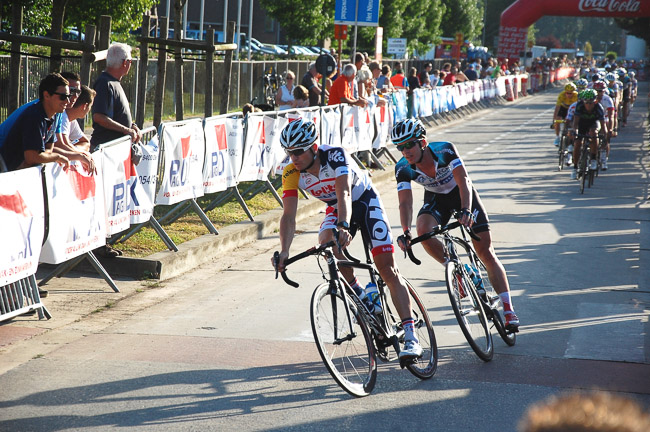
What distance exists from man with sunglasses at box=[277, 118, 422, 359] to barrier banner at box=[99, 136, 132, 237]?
285 cm

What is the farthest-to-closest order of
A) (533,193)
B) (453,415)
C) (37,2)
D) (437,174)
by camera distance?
(37,2) → (533,193) → (437,174) → (453,415)

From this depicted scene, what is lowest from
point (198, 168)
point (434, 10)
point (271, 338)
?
point (271, 338)

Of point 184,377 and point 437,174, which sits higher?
point 437,174

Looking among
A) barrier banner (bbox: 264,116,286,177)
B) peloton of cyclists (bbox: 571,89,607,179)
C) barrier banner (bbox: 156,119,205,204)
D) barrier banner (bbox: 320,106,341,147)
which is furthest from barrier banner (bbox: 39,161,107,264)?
peloton of cyclists (bbox: 571,89,607,179)

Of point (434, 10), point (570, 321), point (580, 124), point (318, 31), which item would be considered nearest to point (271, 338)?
point (570, 321)

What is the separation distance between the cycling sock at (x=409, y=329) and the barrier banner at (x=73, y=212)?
3.14 meters

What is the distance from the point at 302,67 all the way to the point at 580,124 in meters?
25.2

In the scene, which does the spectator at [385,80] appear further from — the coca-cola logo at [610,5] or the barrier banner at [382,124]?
the coca-cola logo at [610,5]

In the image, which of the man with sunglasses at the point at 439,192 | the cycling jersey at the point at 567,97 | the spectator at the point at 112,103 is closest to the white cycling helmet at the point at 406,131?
the man with sunglasses at the point at 439,192

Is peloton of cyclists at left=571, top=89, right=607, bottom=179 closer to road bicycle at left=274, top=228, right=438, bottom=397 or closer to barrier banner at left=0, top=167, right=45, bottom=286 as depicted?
road bicycle at left=274, top=228, right=438, bottom=397

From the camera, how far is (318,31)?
44281mm

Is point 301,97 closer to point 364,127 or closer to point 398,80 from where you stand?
point 364,127

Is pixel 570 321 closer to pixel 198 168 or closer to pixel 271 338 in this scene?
pixel 271 338

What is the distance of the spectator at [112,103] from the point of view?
29.7 ft
